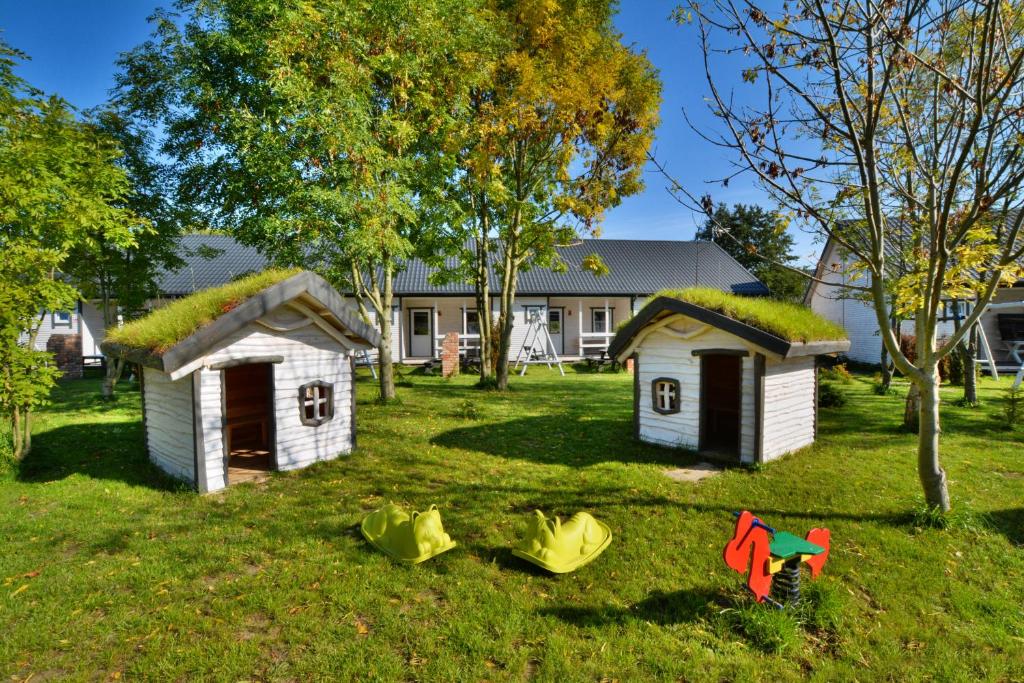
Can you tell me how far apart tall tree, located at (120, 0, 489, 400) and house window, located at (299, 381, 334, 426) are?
2.48 metres

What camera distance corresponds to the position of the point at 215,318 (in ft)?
22.2

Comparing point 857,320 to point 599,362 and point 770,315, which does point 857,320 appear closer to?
point 599,362

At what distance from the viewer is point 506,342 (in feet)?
52.7

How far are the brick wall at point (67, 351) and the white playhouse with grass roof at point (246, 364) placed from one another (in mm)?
17866

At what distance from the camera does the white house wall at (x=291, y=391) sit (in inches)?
272

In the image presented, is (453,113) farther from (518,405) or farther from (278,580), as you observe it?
(278,580)

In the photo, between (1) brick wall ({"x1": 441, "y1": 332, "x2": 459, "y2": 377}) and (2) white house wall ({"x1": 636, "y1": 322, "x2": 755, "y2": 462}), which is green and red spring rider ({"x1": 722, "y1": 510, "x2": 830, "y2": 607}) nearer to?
(2) white house wall ({"x1": 636, "y1": 322, "x2": 755, "y2": 462})

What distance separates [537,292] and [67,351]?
69.3 feet

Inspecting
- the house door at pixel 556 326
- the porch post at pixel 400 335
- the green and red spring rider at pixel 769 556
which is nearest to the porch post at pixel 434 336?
the porch post at pixel 400 335

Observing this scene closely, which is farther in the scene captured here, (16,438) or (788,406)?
(788,406)

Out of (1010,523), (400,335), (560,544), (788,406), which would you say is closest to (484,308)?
(400,335)

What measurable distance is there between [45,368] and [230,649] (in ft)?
23.6

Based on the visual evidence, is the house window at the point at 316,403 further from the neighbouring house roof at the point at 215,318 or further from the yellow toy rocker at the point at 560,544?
the yellow toy rocker at the point at 560,544

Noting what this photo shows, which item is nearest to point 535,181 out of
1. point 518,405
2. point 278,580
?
point 518,405
